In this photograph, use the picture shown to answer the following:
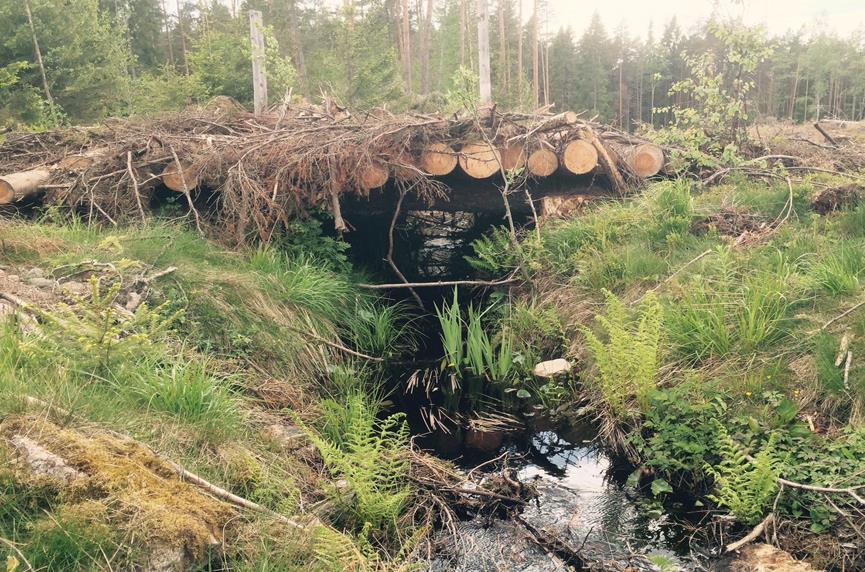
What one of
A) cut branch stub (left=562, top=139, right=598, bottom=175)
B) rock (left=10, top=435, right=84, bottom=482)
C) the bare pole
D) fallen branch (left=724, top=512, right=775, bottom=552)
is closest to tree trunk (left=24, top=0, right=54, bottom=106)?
the bare pole

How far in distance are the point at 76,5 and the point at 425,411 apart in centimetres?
1705

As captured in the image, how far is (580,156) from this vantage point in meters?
6.93

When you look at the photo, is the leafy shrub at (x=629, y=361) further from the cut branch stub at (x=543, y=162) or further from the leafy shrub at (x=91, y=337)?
the leafy shrub at (x=91, y=337)

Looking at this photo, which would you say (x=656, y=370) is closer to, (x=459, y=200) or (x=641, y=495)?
(x=641, y=495)

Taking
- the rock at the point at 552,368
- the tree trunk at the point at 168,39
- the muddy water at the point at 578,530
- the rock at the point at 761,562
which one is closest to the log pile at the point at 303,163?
the rock at the point at 552,368

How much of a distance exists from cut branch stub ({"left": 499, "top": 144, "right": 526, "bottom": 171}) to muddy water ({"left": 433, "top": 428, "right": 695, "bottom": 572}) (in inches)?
147

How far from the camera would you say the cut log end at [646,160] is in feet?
24.7

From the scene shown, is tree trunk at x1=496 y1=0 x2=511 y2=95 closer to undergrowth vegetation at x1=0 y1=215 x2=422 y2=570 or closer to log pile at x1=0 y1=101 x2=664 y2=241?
log pile at x1=0 y1=101 x2=664 y2=241

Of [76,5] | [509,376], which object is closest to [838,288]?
[509,376]

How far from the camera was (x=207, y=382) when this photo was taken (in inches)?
139

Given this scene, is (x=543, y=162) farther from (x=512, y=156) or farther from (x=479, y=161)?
(x=479, y=161)

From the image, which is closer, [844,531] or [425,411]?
[844,531]

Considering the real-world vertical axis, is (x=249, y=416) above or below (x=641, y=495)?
above

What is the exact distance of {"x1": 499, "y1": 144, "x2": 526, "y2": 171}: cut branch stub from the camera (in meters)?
6.92
